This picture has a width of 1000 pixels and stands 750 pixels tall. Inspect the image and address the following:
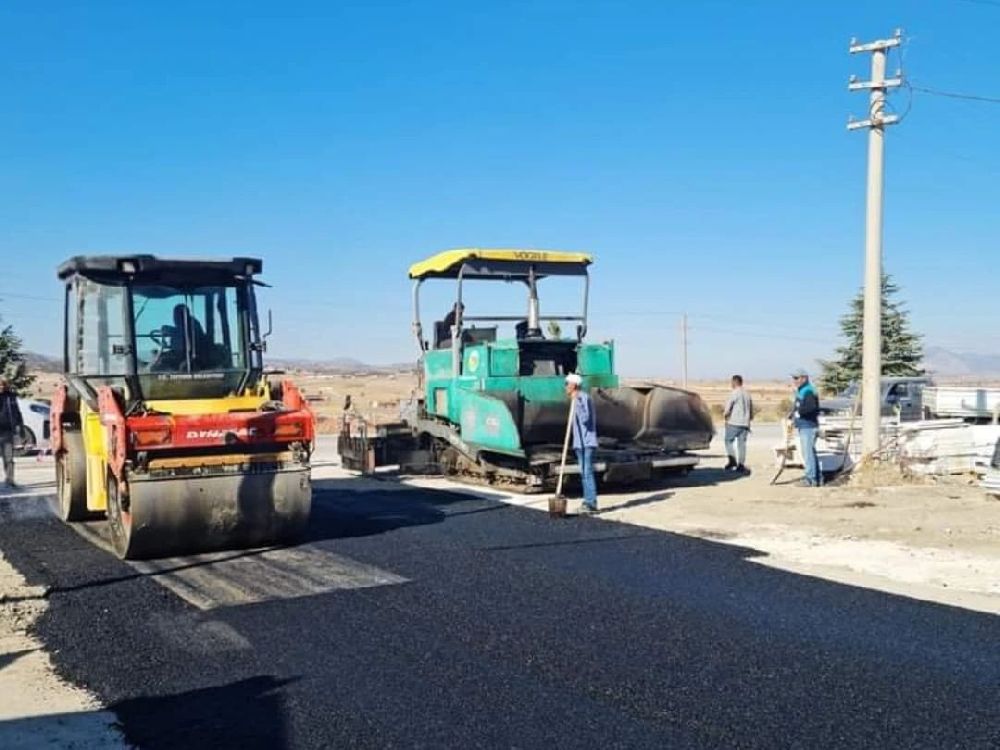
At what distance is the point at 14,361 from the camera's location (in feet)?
79.2

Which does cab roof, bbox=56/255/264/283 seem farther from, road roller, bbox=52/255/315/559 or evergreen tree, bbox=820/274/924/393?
evergreen tree, bbox=820/274/924/393

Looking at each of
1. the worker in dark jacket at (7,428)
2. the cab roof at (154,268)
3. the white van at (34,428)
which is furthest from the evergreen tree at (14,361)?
the cab roof at (154,268)

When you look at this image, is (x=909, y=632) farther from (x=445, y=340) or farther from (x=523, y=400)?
(x=445, y=340)

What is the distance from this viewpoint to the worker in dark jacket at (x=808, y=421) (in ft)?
42.3

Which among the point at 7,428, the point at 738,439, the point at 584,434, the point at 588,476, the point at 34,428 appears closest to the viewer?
the point at 588,476

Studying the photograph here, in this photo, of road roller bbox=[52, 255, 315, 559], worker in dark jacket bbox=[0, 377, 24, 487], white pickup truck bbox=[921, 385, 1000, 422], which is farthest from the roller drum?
white pickup truck bbox=[921, 385, 1000, 422]

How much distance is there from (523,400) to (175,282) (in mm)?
4791

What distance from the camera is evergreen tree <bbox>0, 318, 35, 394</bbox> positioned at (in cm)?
2385

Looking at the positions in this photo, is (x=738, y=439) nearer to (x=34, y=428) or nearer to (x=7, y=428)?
(x=7, y=428)

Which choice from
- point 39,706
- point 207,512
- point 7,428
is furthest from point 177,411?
point 7,428

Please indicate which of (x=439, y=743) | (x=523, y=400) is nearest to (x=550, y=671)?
(x=439, y=743)

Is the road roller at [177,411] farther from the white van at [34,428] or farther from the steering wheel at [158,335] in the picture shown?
the white van at [34,428]

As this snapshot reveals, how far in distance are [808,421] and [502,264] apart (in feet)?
14.8

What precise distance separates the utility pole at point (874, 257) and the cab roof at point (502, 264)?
392cm
